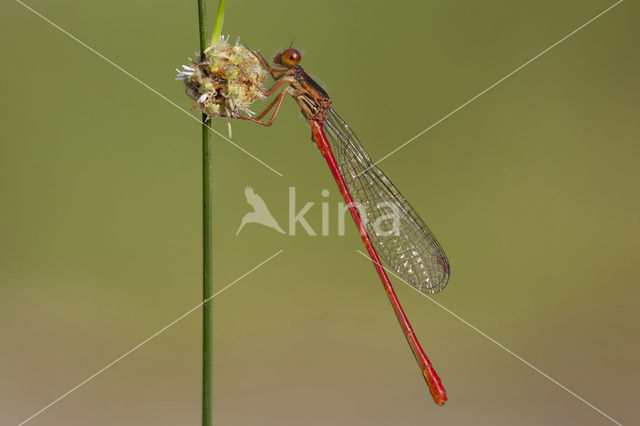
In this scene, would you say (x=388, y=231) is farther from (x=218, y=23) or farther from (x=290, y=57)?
(x=218, y=23)

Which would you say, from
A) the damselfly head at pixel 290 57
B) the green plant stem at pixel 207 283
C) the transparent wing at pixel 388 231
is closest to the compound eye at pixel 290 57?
the damselfly head at pixel 290 57

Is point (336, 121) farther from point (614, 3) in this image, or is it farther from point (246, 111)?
point (614, 3)

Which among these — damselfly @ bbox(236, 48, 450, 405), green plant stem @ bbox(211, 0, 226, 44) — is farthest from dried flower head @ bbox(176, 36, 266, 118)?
damselfly @ bbox(236, 48, 450, 405)

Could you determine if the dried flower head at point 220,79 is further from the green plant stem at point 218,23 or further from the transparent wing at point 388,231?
the transparent wing at point 388,231

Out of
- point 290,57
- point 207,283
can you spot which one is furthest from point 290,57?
point 207,283

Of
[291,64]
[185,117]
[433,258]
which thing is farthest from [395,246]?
[185,117]

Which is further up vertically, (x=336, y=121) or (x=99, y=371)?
(x=336, y=121)

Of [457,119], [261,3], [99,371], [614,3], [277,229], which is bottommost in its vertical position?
[99,371]
